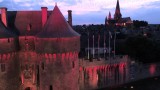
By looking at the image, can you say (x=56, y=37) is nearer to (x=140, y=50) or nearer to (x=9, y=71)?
(x=9, y=71)

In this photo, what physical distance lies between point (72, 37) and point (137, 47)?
33.9m

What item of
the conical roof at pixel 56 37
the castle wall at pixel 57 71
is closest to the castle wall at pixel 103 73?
the castle wall at pixel 57 71

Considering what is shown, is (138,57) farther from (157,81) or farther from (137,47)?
(157,81)

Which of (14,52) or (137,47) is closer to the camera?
(14,52)

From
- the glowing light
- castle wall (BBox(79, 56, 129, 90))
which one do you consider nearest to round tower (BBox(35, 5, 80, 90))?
castle wall (BBox(79, 56, 129, 90))

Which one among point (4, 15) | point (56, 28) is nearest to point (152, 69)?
point (56, 28)

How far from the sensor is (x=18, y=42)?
1515 inches

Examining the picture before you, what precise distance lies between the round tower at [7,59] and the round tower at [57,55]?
2.37m

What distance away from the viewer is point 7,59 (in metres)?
36.5

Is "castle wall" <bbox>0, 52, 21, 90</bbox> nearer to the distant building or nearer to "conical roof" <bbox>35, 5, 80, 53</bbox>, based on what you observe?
"conical roof" <bbox>35, 5, 80, 53</bbox>

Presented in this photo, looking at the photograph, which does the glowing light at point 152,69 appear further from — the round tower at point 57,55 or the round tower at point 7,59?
the round tower at point 7,59

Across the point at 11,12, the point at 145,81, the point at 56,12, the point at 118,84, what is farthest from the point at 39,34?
the point at 145,81

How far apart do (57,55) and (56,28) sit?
8.83ft

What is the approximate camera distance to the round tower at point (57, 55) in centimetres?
3566
